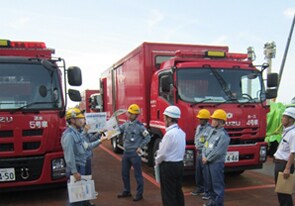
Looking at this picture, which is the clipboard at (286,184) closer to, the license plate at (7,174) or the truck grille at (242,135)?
the truck grille at (242,135)

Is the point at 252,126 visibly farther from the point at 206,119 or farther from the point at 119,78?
the point at 119,78

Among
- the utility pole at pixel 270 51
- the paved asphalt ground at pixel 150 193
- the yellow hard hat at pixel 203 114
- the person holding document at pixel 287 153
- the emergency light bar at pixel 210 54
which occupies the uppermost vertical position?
the utility pole at pixel 270 51

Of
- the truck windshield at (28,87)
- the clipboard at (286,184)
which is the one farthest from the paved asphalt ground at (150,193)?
the truck windshield at (28,87)

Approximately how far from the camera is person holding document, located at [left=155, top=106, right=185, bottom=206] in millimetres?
4260

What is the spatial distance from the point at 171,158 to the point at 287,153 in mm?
1612

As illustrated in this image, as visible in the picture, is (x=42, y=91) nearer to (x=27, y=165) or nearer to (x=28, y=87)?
(x=28, y=87)

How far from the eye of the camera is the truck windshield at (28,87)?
221 inches

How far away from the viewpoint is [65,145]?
4129 mm

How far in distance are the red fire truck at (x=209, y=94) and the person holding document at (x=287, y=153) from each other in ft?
6.16

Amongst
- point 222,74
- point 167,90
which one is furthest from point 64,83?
point 222,74

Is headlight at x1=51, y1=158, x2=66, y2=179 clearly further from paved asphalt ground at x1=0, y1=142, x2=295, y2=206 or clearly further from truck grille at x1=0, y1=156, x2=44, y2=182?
paved asphalt ground at x1=0, y1=142, x2=295, y2=206

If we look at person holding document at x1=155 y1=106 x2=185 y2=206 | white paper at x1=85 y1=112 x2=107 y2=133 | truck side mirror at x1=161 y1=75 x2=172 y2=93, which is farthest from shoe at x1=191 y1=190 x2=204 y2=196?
white paper at x1=85 y1=112 x2=107 y2=133

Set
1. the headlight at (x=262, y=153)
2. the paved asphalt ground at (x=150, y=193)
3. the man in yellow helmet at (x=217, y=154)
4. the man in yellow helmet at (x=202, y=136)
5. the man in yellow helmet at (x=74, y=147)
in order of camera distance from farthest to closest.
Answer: the headlight at (x=262, y=153)
the man in yellow helmet at (x=202, y=136)
the paved asphalt ground at (x=150, y=193)
the man in yellow helmet at (x=217, y=154)
the man in yellow helmet at (x=74, y=147)

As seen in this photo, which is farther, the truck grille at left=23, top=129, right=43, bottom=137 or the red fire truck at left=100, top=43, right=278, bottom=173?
the red fire truck at left=100, top=43, right=278, bottom=173
